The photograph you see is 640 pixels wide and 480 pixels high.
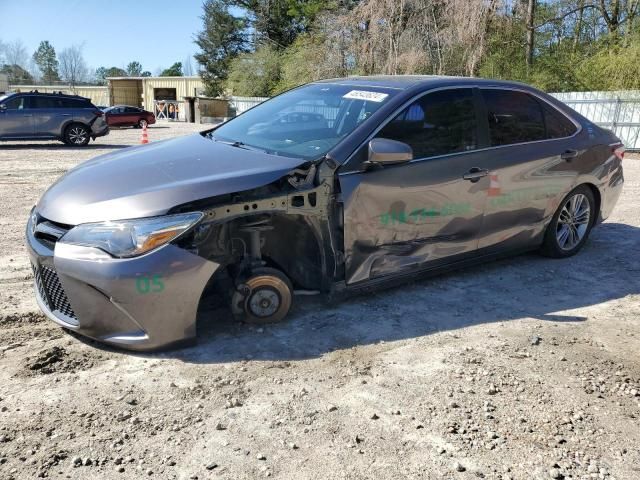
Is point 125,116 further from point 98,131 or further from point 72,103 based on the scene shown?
point 72,103

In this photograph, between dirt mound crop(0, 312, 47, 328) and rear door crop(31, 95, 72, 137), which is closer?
dirt mound crop(0, 312, 47, 328)

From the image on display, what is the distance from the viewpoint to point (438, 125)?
433 cm

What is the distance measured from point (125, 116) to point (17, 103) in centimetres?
1759

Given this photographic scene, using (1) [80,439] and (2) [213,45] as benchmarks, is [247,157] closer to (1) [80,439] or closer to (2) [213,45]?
(1) [80,439]

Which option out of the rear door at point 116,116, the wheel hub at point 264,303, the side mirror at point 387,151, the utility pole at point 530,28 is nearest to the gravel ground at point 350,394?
the wheel hub at point 264,303

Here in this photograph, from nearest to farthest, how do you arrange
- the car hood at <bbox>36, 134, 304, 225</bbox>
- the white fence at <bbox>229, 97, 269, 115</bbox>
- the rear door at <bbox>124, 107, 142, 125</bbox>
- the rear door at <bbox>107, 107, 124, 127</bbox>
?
the car hood at <bbox>36, 134, 304, 225</bbox>, the rear door at <bbox>107, 107, 124, 127</bbox>, the rear door at <bbox>124, 107, 142, 125</bbox>, the white fence at <bbox>229, 97, 269, 115</bbox>

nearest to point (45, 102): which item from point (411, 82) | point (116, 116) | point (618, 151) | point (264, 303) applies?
point (411, 82)

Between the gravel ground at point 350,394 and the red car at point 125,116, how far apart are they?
30.9 meters

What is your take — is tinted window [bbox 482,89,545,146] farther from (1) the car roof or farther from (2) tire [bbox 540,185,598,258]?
(2) tire [bbox 540,185,598,258]

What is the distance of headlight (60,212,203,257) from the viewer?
10.1 ft

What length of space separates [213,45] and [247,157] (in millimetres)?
55520

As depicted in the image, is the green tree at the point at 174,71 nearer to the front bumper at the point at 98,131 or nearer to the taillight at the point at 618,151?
the front bumper at the point at 98,131

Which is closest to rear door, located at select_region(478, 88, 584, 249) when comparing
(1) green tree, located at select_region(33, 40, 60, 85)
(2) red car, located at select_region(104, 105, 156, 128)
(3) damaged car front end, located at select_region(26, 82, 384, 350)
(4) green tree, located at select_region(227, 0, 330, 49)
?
(3) damaged car front end, located at select_region(26, 82, 384, 350)

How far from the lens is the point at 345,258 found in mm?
3854
